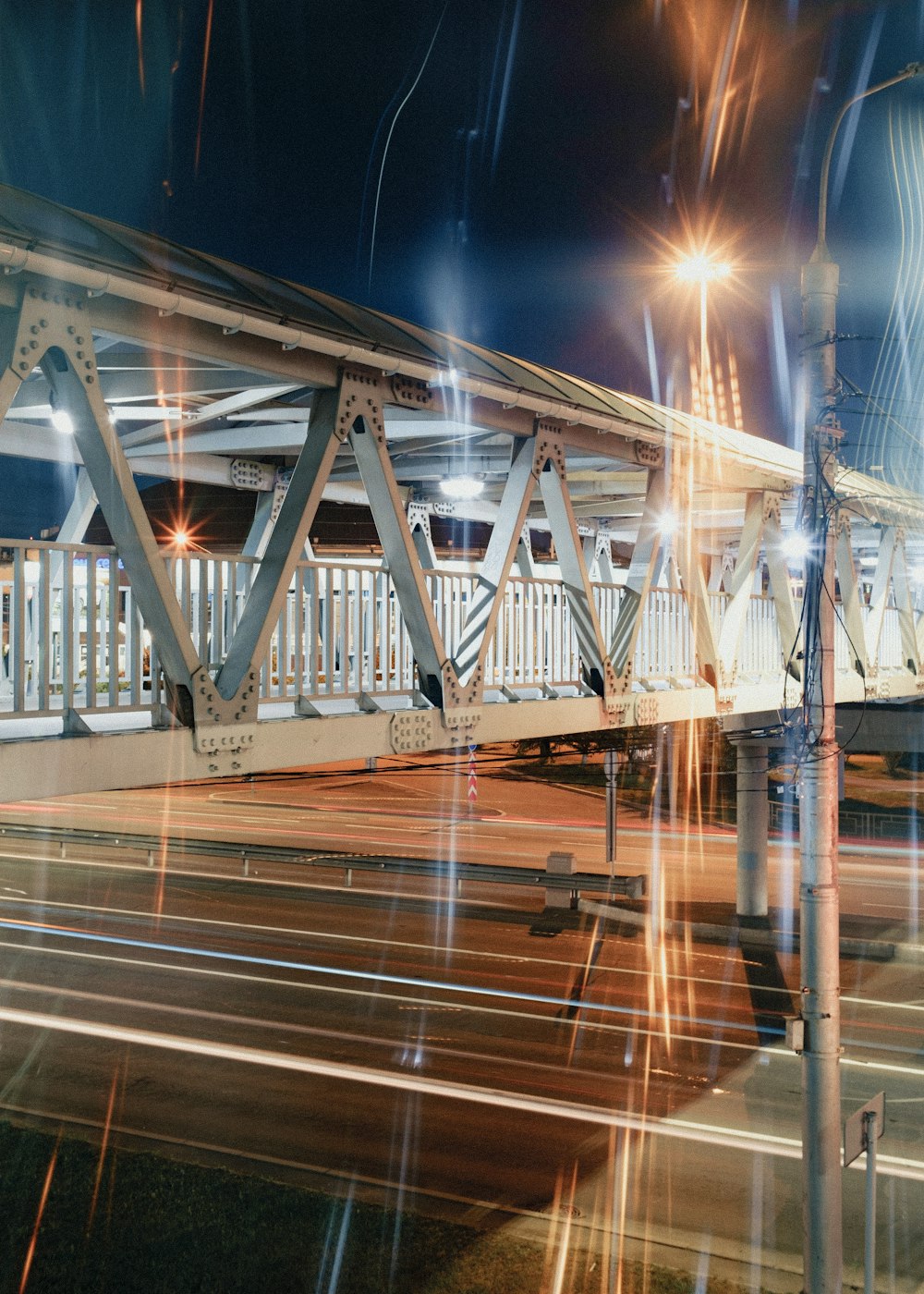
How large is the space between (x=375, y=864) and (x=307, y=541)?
1728cm

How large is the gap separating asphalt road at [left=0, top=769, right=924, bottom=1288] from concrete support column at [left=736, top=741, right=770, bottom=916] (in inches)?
88.4

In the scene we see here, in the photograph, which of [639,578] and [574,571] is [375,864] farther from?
[574,571]

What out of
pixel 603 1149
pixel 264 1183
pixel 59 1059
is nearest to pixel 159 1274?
pixel 264 1183

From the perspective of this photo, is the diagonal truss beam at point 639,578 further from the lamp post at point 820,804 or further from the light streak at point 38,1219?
the light streak at point 38,1219

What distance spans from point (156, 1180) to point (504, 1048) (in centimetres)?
538

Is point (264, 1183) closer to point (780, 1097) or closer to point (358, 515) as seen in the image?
point (780, 1097)

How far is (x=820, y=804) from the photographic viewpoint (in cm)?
785

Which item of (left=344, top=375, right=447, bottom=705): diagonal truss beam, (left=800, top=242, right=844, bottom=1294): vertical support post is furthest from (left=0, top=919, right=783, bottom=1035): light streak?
(left=344, top=375, right=447, bottom=705): diagonal truss beam

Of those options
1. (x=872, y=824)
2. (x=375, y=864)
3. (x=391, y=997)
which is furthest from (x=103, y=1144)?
(x=872, y=824)

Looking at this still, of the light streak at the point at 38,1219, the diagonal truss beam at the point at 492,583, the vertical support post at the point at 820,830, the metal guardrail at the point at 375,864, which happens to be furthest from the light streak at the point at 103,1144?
the metal guardrail at the point at 375,864

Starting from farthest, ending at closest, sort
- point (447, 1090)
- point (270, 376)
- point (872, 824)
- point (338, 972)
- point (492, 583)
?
point (872, 824) → point (338, 972) → point (447, 1090) → point (492, 583) → point (270, 376)

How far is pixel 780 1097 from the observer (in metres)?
13.2

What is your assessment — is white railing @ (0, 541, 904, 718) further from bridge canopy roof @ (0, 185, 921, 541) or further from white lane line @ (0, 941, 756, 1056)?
white lane line @ (0, 941, 756, 1056)

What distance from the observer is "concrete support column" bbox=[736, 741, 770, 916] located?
22.5 metres
